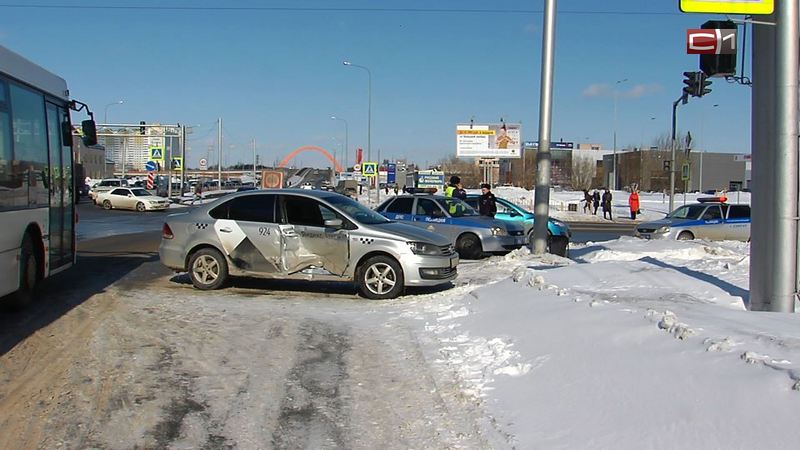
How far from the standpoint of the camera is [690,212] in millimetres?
23609

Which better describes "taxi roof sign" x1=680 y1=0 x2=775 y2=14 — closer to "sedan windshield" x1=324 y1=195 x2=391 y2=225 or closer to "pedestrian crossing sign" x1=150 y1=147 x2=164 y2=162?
"sedan windshield" x1=324 y1=195 x2=391 y2=225

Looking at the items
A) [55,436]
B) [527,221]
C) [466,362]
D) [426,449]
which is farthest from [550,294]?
[527,221]

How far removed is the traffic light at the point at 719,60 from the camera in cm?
769

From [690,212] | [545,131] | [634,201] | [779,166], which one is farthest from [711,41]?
[634,201]

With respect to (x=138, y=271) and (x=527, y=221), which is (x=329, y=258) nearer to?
(x=138, y=271)

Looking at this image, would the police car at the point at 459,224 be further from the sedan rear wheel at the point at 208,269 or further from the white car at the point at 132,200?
the white car at the point at 132,200

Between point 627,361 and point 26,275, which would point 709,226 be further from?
point 26,275

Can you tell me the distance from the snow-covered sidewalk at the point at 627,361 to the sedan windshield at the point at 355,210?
7.05 ft

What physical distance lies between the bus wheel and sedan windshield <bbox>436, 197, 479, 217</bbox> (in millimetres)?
9861

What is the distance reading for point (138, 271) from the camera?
1369 centimetres

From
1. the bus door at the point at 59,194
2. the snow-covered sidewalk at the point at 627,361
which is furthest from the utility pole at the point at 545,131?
the bus door at the point at 59,194

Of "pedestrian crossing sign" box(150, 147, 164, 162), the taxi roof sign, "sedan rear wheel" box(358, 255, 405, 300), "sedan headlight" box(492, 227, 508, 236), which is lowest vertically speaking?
"sedan rear wheel" box(358, 255, 405, 300)

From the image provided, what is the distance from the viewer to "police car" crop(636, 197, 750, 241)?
2225 centimetres

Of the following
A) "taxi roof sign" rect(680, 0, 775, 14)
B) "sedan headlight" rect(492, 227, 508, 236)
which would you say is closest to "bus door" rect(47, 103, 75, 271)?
"taxi roof sign" rect(680, 0, 775, 14)
